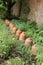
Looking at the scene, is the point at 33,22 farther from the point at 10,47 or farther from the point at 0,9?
the point at 10,47

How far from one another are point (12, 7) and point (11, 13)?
1.62ft

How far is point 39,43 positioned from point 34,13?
434 cm

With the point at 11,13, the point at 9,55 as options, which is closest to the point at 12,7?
the point at 11,13

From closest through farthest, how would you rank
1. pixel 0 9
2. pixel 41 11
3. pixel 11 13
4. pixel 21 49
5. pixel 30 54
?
pixel 30 54
pixel 21 49
pixel 41 11
pixel 0 9
pixel 11 13

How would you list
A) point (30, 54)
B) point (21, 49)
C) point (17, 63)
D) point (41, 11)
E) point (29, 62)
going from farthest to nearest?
point (41, 11) < point (21, 49) < point (30, 54) < point (29, 62) < point (17, 63)

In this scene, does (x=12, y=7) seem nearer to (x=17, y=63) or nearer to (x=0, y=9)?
(x=0, y=9)

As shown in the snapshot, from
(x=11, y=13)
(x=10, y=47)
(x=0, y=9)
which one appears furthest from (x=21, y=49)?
(x=11, y=13)

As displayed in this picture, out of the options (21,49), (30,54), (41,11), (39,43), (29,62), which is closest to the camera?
(29,62)

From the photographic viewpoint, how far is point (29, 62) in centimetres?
523

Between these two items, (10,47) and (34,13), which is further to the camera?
(34,13)

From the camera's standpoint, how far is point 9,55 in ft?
18.2

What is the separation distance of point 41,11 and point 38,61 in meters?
5.22

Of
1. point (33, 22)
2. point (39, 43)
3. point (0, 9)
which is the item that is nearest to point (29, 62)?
point (39, 43)

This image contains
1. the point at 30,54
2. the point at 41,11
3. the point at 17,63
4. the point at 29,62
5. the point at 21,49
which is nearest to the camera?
the point at 17,63
